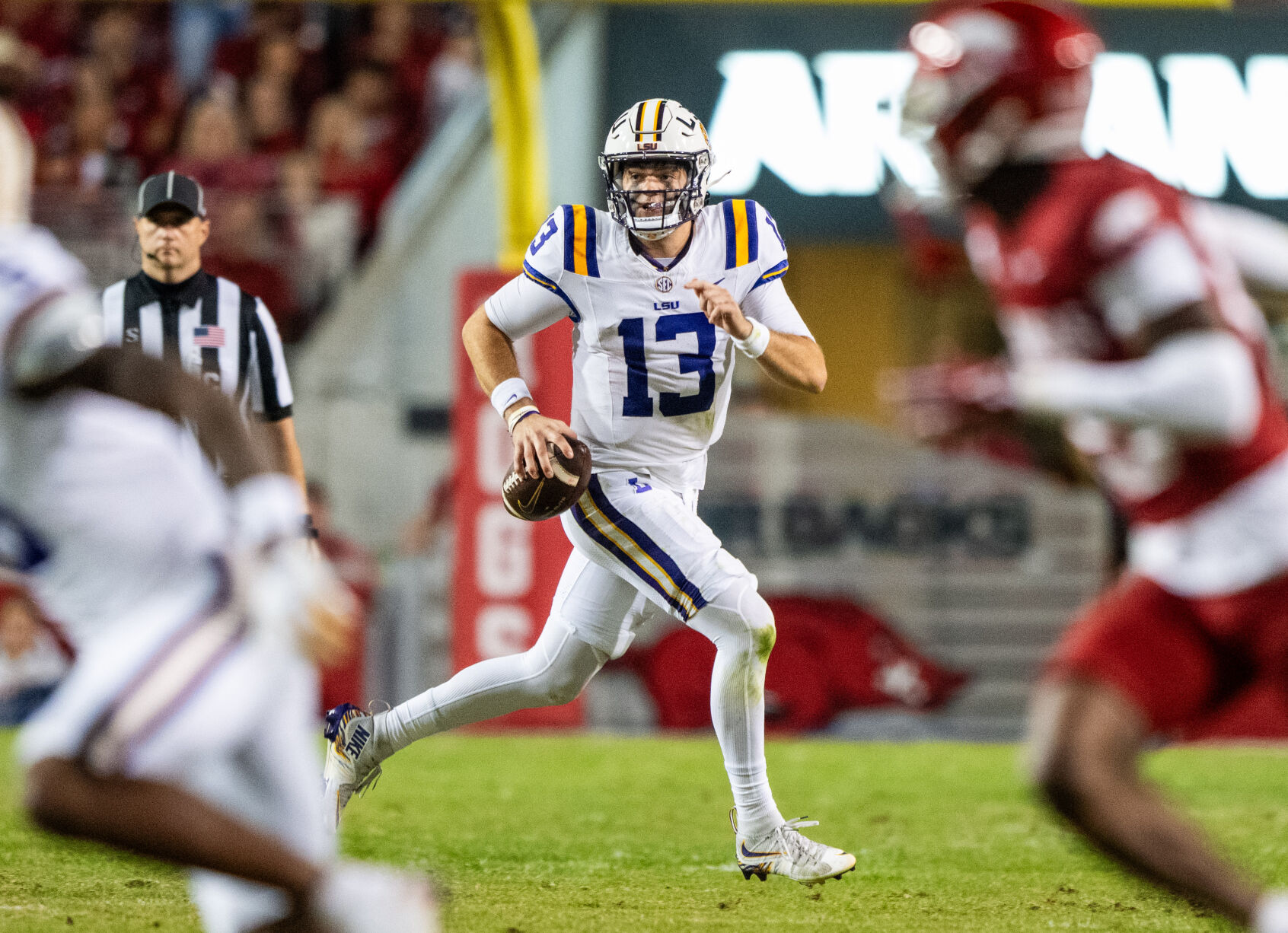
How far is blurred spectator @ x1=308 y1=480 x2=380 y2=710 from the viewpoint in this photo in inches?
375

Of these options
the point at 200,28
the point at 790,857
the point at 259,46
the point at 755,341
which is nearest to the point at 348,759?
the point at 790,857

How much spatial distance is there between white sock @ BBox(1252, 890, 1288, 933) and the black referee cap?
3.70 m

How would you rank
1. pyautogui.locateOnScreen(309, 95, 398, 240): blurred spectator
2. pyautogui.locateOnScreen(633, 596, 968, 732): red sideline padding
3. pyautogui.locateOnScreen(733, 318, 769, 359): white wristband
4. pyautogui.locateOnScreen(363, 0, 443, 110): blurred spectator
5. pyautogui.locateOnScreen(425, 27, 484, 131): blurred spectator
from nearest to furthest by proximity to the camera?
Answer: pyautogui.locateOnScreen(733, 318, 769, 359): white wristband, pyautogui.locateOnScreen(633, 596, 968, 732): red sideline padding, pyautogui.locateOnScreen(309, 95, 398, 240): blurred spectator, pyautogui.locateOnScreen(425, 27, 484, 131): blurred spectator, pyautogui.locateOnScreen(363, 0, 443, 110): blurred spectator

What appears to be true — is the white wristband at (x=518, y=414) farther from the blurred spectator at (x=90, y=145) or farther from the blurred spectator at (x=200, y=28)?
the blurred spectator at (x=200, y=28)

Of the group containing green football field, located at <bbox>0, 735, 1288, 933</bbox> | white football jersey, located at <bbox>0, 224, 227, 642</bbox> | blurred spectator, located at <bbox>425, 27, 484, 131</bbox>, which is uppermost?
blurred spectator, located at <bbox>425, 27, 484, 131</bbox>

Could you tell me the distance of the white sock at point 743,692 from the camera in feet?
14.5

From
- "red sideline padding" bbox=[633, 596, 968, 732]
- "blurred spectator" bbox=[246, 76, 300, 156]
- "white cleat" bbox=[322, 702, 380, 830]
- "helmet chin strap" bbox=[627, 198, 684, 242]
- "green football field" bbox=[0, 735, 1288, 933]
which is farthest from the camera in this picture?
"blurred spectator" bbox=[246, 76, 300, 156]

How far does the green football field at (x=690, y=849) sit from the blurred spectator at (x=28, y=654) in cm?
95

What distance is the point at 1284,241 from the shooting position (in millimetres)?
2980

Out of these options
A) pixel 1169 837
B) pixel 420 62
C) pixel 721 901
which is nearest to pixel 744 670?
pixel 721 901

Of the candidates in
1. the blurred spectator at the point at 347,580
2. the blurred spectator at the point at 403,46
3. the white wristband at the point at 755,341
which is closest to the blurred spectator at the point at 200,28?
the blurred spectator at the point at 403,46

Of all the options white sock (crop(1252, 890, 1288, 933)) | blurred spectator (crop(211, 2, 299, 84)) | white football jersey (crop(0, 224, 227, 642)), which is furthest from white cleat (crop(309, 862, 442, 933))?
blurred spectator (crop(211, 2, 299, 84))

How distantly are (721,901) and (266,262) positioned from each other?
6.38 metres

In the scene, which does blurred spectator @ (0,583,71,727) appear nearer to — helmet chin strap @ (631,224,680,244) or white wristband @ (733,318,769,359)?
helmet chin strap @ (631,224,680,244)
